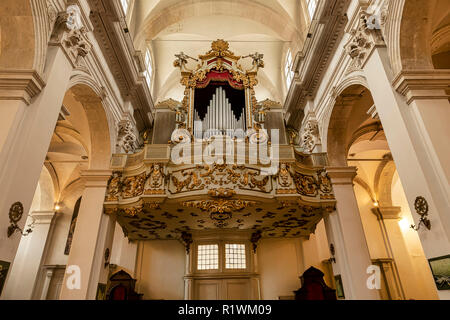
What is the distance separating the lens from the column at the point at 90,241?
701 cm

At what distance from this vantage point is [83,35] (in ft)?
20.9

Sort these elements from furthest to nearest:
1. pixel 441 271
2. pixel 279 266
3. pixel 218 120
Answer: pixel 279 266 → pixel 218 120 → pixel 441 271

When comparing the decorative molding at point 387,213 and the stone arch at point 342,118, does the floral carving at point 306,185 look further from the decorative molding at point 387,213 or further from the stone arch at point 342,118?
the decorative molding at point 387,213

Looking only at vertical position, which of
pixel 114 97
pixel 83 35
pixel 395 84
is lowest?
pixel 395 84

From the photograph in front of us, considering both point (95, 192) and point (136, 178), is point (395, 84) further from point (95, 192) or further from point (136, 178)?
point (95, 192)

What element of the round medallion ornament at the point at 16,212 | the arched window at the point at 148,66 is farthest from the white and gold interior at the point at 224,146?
the arched window at the point at 148,66

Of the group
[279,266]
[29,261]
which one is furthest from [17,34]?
[279,266]

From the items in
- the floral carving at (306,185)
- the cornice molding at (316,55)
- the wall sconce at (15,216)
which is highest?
the cornice molding at (316,55)

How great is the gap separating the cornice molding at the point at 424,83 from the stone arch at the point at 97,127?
708 cm

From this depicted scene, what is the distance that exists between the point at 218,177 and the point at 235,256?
553 cm

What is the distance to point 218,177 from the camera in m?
7.57

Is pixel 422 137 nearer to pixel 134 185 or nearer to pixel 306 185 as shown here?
pixel 306 185
